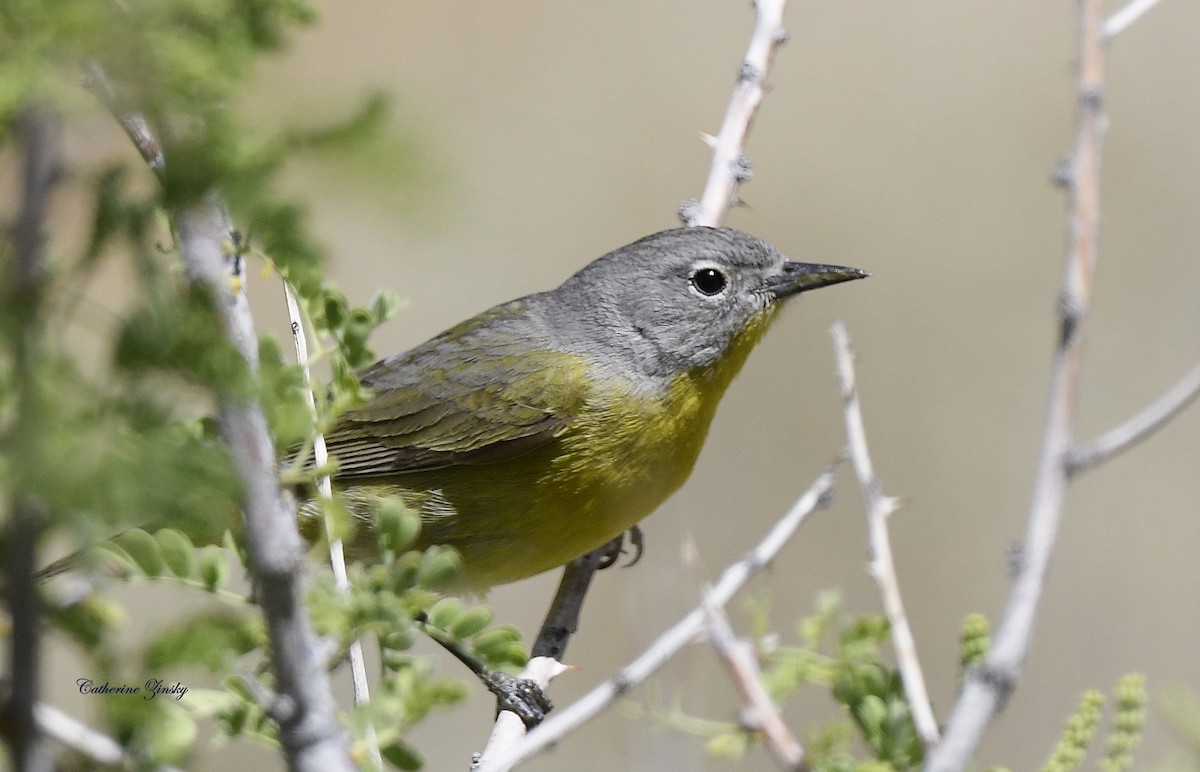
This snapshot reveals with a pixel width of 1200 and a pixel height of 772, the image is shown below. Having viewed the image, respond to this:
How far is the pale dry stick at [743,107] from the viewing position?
3764 millimetres

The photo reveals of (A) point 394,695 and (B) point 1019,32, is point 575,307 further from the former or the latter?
(B) point 1019,32

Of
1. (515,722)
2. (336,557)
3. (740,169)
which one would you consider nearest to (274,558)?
(336,557)

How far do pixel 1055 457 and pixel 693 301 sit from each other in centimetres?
267

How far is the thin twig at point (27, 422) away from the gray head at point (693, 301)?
3.19m

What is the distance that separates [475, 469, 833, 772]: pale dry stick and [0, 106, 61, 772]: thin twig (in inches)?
38.4

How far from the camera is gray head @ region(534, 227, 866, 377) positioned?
4145mm

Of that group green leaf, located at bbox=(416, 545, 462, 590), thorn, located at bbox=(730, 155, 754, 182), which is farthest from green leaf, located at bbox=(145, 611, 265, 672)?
thorn, located at bbox=(730, 155, 754, 182)

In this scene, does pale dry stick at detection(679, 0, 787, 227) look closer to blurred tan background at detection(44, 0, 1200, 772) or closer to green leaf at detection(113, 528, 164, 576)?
blurred tan background at detection(44, 0, 1200, 772)

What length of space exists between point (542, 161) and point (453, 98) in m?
0.75

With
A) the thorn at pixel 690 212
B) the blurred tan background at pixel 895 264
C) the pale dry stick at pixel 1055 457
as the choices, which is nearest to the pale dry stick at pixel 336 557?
the pale dry stick at pixel 1055 457

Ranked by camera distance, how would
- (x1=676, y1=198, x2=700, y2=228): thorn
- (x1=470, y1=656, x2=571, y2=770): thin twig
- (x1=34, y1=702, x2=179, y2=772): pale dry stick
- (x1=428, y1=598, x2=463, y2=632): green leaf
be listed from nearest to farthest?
(x1=34, y1=702, x2=179, y2=772): pale dry stick, (x1=428, y1=598, x2=463, y2=632): green leaf, (x1=470, y1=656, x2=571, y2=770): thin twig, (x1=676, y1=198, x2=700, y2=228): thorn

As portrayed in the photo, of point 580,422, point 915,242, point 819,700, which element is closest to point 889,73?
point 915,242

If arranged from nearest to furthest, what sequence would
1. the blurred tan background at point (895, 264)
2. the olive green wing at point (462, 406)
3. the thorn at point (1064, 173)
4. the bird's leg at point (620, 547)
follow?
the thorn at point (1064, 173) < the olive green wing at point (462, 406) < the bird's leg at point (620, 547) < the blurred tan background at point (895, 264)

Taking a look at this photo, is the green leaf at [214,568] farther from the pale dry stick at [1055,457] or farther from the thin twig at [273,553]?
the pale dry stick at [1055,457]
